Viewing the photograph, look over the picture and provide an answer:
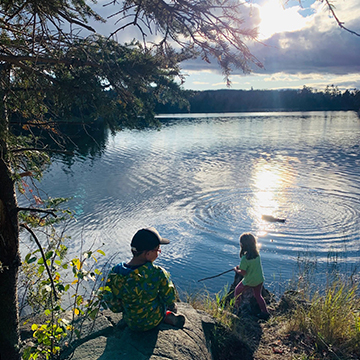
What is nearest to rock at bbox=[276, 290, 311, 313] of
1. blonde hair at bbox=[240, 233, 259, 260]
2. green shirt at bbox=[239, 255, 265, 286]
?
green shirt at bbox=[239, 255, 265, 286]

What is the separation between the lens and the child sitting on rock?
2.81 meters

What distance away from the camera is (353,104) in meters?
108

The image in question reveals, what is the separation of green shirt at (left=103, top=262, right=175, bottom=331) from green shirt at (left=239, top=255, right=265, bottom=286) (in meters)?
2.18

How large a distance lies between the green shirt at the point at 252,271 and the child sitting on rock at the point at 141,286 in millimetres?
2194

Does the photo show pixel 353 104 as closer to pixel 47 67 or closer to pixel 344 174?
pixel 344 174

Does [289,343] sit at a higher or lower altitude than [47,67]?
lower

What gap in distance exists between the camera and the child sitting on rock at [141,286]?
2.81 m

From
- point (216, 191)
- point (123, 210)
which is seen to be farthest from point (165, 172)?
point (123, 210)

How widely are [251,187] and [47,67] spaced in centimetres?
1140

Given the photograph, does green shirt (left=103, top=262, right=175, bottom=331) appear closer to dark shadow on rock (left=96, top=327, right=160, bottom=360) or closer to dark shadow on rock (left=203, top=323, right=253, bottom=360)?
dark shadow on rock (left=96, top=327, right=160, bottom=360)

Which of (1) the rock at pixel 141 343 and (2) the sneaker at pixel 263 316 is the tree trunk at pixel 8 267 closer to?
(1) the rock at pixel 141 343

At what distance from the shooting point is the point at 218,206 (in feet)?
36.4

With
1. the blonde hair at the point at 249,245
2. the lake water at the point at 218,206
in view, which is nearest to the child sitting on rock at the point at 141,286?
the blonde hair at the point at 249,245

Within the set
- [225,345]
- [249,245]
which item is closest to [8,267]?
[225,345]
